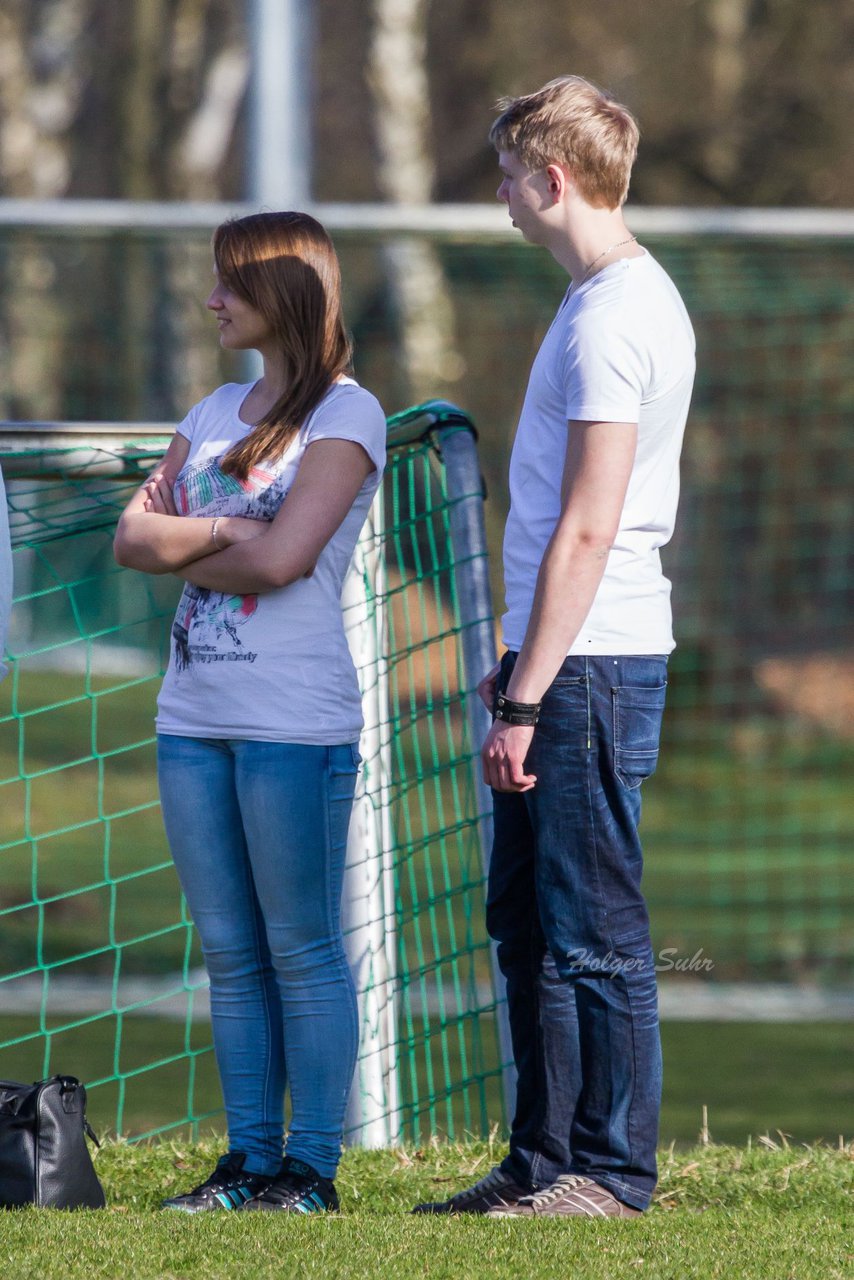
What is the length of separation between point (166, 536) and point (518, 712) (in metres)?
0.61

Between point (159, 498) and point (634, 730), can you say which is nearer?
point (634, 730)

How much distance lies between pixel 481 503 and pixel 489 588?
168mm

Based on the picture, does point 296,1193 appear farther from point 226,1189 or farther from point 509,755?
point 509,755

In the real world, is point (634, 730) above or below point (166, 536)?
below

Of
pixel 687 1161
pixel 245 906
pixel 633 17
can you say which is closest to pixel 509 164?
pixel 245 906

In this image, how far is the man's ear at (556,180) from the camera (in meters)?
2.58

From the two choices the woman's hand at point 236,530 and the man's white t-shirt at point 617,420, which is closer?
the man's white t-shirt at point 617,420

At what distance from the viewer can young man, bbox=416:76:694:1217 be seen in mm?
2496

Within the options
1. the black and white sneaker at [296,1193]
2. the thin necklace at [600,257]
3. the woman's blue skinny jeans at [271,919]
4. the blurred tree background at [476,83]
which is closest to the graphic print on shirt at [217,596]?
the woman's blue skinny jeans at [271,919]

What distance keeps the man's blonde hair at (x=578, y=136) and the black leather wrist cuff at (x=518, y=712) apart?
0.75 meters

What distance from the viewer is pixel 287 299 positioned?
107 inches

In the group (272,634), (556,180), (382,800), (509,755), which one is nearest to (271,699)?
(272,634)

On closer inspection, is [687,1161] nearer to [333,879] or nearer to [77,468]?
[333,879]

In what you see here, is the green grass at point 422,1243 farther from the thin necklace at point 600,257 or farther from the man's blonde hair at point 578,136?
the man's blonde hair at point 578,136
